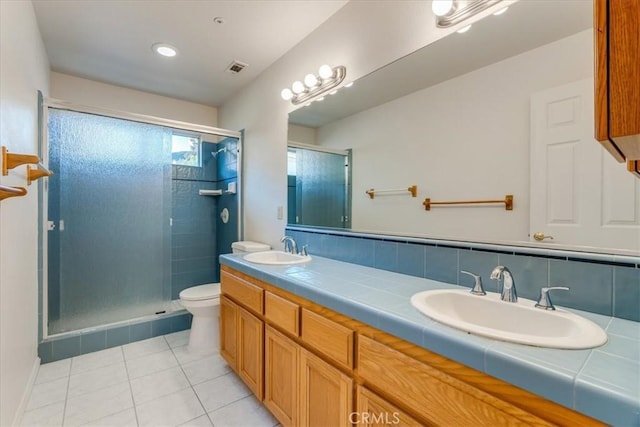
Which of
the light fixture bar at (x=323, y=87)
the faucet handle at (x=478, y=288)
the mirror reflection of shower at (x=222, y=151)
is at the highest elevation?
the light fixture bar at (x=323, y=87)

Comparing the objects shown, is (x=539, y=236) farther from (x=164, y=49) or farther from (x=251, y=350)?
(x=164, y=49)

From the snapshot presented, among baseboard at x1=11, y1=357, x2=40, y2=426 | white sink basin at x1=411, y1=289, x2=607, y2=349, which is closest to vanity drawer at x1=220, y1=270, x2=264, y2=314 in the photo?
white sink basin at x1=411, y1=289, x2=607, y2=349

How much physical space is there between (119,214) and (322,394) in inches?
95.7

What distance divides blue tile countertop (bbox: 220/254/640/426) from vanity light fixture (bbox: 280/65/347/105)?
1336mm

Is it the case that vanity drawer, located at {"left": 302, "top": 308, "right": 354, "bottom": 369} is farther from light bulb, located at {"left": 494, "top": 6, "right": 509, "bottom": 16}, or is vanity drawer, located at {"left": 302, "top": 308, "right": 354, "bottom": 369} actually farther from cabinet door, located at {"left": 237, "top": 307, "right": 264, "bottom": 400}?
light bulb, located at {"left": 494, "top": 6, "right": 509, "bottom": 16}

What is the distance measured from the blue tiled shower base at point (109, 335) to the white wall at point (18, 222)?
154 millimetres

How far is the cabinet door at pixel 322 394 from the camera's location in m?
1.08

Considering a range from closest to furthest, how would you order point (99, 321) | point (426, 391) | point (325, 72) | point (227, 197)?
point (426, 391) → point (325, 72) → point (99, 321) → point (227, 197)

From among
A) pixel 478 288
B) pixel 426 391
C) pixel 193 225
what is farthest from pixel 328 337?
pixel 193 225

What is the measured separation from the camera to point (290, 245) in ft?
7.27

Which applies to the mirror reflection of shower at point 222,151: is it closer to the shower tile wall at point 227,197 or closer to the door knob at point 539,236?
the shower tile wall at point 227,197

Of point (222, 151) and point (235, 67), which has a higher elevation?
point (235, 67)

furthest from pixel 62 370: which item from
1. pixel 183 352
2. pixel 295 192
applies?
pixel 295 192

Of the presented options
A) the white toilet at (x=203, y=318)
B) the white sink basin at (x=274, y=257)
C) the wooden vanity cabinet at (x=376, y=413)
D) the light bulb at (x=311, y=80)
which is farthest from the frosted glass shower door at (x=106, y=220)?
the wooden vanity cabinet at (x=376, y=413)
